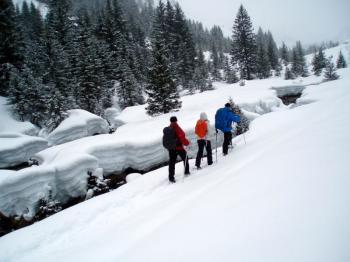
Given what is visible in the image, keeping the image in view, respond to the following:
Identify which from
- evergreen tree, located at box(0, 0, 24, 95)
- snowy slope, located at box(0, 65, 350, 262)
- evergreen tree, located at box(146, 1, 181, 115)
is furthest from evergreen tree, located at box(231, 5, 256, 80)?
snowy slope, located at box(0, 65, 350, 262)

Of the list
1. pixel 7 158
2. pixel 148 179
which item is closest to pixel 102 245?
pixel 148 179

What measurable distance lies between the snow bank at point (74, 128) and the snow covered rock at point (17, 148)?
127 centimetres

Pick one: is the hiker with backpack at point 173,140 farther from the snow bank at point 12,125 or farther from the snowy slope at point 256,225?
the snow bank at point 12,125

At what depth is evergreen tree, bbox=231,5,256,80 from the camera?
44.7 m

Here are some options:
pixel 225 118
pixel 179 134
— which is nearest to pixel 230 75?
pixel 225 118

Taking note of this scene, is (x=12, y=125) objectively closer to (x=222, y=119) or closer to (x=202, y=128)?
(x=202, y=128)

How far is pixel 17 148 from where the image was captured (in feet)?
48.9

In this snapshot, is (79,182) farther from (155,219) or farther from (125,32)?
(125,32)

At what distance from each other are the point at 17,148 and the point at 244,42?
44.1 meters

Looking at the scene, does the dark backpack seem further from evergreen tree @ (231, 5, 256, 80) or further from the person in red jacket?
evergreen tree @ (231, 5, 256, 80)

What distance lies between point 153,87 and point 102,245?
59.8 ft

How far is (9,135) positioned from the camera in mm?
16969

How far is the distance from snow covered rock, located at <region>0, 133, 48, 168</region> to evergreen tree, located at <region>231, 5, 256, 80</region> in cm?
4090

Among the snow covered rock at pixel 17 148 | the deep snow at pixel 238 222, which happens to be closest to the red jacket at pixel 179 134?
the deep snow at pixel 238 222
